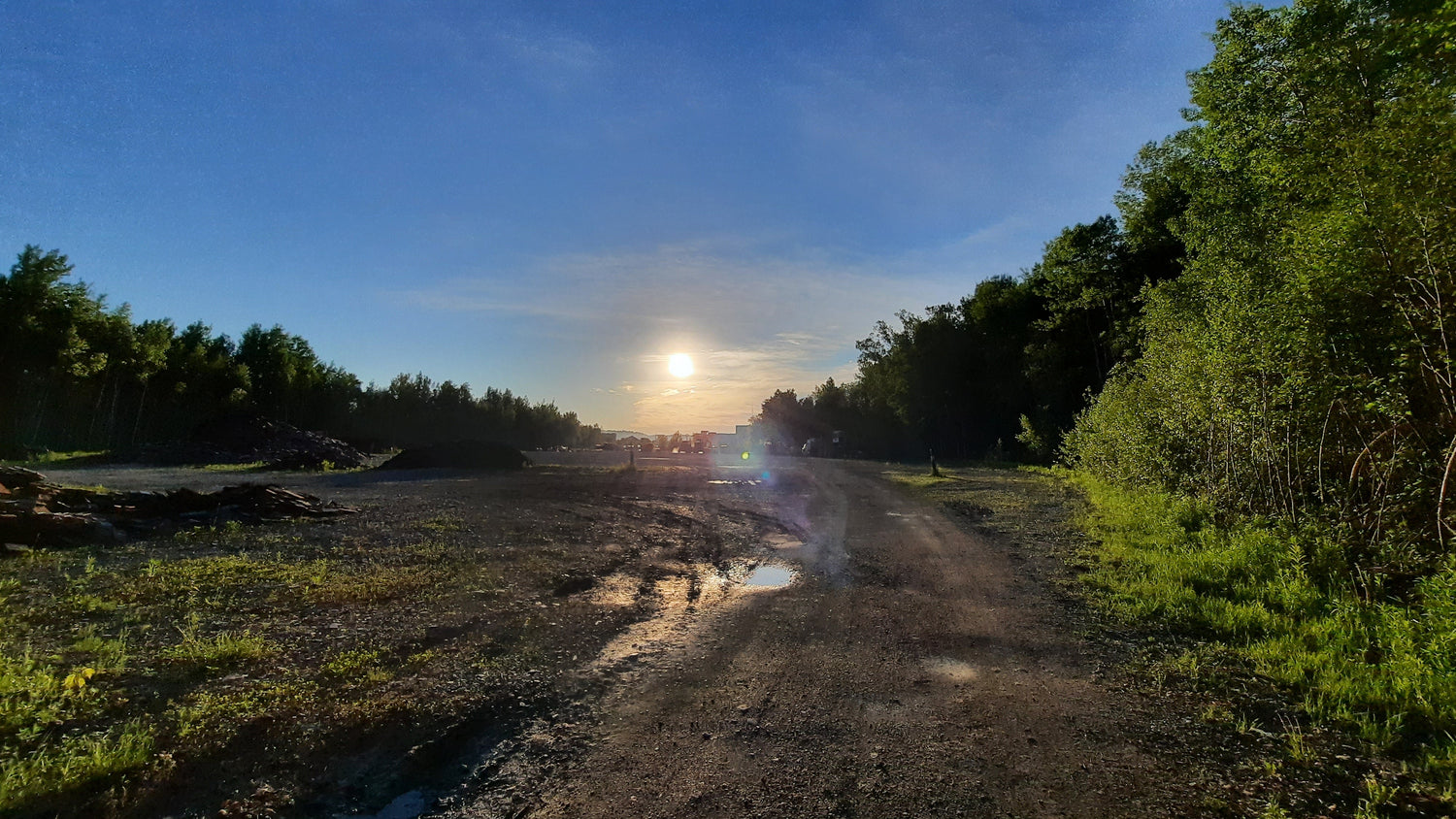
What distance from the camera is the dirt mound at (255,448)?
30.7 meters

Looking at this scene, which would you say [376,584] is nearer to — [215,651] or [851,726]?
[215,651]

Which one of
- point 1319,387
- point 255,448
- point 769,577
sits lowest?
point 769,577

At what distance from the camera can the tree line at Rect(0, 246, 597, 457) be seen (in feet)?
97.1

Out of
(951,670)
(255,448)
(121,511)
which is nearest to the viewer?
(951,670)

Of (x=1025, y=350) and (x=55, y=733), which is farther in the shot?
(x=1025, y=350)

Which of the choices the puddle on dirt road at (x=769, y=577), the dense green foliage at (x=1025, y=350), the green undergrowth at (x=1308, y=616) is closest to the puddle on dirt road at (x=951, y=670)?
the green undergrowth at (x=1308, y=616)

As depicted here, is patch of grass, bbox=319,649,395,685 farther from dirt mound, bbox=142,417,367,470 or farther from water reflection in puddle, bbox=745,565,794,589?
dirt mound, bbox=142,417,367,470

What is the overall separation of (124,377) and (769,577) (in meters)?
43.6

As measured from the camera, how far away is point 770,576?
30.4 ft

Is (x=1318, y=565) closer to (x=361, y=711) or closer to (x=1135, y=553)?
(x=1135, y=553)

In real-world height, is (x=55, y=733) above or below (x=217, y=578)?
below

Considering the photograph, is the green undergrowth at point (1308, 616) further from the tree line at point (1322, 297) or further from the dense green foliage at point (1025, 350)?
the dense green foliage at point (1025, 350)

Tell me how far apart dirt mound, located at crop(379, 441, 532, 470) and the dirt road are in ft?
83.6

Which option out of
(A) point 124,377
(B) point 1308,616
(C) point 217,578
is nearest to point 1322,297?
(B) point 1308,616
